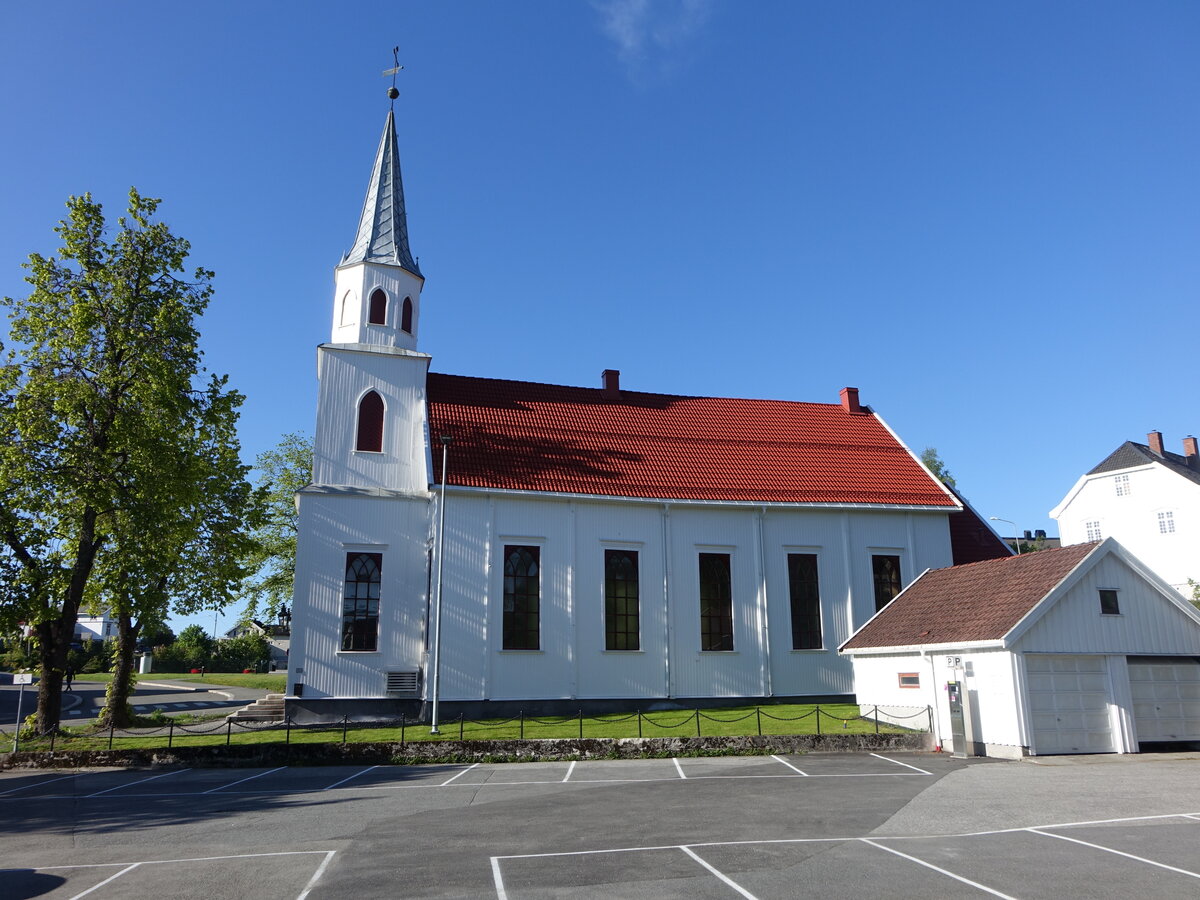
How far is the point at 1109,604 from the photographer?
2094 centimetres

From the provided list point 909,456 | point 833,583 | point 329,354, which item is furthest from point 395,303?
point 909,456

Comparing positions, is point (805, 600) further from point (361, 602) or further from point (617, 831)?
point (617, 831)

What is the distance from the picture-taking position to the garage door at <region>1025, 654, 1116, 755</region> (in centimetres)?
1989

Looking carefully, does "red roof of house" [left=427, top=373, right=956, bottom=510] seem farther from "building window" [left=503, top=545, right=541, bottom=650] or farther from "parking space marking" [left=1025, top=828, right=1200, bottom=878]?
"parking space marking" [left=1025, top=828, right=1200, bottom=878]

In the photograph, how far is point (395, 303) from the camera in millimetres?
29344

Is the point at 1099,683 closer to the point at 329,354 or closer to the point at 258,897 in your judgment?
the point at 258,897

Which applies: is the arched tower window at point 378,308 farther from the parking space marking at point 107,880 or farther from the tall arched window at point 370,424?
the parking space marking at point 107,880

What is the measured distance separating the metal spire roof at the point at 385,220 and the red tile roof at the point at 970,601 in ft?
63.6

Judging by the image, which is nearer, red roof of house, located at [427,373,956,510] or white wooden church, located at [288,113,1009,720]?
white wooden church, located at [288,113,1009,720]

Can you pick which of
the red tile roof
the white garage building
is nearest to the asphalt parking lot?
the white garage building

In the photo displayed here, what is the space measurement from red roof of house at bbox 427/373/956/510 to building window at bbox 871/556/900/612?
209cm

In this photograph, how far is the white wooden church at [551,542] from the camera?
2548cm

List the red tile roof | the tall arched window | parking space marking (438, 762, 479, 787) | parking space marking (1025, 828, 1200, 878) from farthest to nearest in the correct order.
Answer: the tall arched window < the red tile roof < parking space marking (438, 762, 479, 787) < parking space marking (1025, 828, 1200, 878)

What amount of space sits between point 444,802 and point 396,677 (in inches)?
447
